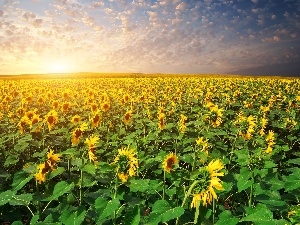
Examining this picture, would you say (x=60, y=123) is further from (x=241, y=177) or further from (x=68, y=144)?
(x=241, y=177)

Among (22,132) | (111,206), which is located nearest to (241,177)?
(111,206)

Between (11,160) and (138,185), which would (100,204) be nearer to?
(138,185)

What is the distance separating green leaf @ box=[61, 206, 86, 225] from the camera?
2.50 m

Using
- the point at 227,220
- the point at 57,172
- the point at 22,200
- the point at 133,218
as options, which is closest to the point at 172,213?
the point at 133,218

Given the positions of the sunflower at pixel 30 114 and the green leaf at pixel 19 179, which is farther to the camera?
the sunflower at pixel 30 114

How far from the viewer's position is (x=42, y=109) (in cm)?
1009

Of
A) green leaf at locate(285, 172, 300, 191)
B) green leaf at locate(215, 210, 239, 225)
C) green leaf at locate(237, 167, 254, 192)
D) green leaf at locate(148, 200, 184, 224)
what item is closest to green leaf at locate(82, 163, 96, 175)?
→ green leaf at locate(148, 200, 184, 224)

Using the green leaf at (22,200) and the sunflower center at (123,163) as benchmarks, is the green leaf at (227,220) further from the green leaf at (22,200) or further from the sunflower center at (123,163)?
the green leaf at (22,200)

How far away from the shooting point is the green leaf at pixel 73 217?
8.20 feet

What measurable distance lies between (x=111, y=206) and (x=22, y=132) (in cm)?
440

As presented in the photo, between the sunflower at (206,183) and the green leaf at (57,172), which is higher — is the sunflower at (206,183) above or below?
above

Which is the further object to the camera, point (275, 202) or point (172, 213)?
point (275, 202)

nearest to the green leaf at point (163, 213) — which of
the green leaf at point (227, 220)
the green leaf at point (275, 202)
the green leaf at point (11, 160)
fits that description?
the green leaf at point (227, 220)

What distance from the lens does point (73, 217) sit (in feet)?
8.37
